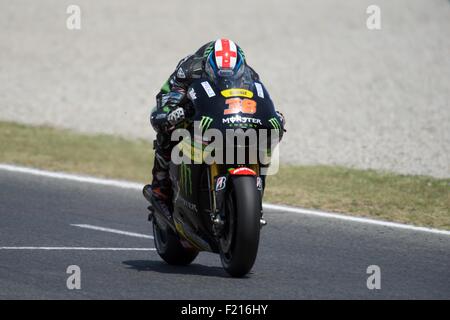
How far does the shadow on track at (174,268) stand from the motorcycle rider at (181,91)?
460mm

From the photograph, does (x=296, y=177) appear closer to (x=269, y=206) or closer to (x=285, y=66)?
(x=269, y=206)

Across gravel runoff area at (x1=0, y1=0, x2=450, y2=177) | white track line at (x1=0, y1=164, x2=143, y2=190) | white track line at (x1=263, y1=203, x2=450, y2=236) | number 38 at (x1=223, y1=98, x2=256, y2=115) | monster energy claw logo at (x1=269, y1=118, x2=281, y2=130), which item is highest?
gravel runoff area at (x1=0, y1=0, x2=450, y2=177)

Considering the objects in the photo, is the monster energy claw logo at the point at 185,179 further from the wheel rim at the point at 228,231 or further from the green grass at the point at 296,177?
the green grass at the point at 296,177

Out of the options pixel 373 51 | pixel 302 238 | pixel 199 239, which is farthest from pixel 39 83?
pixel 199 239

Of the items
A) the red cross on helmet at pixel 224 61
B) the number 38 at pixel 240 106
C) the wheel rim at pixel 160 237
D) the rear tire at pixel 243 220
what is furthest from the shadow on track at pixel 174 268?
the red cross on helmet at pixel 224 61

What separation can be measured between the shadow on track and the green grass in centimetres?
359

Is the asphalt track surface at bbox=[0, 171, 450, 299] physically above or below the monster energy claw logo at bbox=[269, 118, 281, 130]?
below

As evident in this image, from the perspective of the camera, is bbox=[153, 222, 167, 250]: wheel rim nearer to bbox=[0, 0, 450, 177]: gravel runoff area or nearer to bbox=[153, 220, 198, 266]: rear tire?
bbox=[153, 220, 198, 266]: rear tire

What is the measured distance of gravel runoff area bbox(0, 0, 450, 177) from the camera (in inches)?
680

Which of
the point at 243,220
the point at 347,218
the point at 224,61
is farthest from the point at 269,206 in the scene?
the point at 243,220

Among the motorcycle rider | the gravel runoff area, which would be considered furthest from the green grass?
the motorcycle rider

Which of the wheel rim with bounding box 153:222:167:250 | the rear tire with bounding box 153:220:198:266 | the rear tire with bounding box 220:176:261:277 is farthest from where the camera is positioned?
the wheel rim with bounding box 153:222:167:250

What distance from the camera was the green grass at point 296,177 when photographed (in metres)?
12.2
